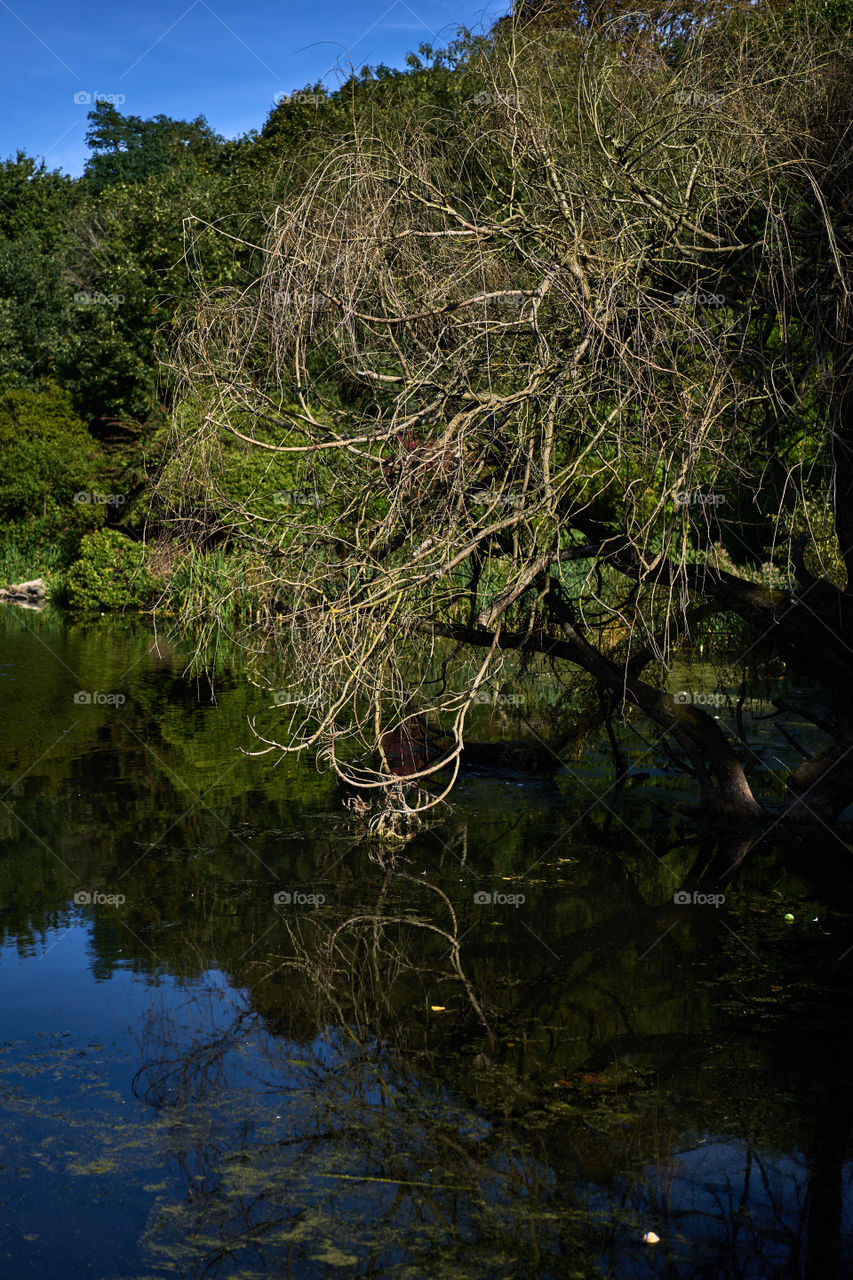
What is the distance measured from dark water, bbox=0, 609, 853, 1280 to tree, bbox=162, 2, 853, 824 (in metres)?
0.95

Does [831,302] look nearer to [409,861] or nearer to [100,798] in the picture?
[409,861]

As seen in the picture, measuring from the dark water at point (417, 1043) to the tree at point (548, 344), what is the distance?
945 millimetres

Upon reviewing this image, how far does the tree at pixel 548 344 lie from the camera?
6262mm

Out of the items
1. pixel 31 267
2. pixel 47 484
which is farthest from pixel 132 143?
pixel 47 484

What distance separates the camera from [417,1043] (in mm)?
5109

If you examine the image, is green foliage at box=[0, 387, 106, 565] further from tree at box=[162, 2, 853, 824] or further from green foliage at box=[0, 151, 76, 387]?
tree at box=[162, 2, 853, 824]

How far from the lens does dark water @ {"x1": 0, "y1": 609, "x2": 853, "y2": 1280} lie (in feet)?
12.4

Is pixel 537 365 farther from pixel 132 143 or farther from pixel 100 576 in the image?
pixel 132 143

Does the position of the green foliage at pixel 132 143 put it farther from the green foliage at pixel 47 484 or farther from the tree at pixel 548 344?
the tree at pixel 548 344

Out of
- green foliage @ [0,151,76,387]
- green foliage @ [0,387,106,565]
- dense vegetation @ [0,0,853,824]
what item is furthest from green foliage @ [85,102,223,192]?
dense vegetation @ [0,0,853,824]

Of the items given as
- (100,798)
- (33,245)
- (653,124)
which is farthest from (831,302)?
(33,245)

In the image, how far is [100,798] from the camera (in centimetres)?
919

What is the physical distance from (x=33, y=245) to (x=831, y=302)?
34.8 meters

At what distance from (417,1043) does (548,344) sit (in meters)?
3.68
